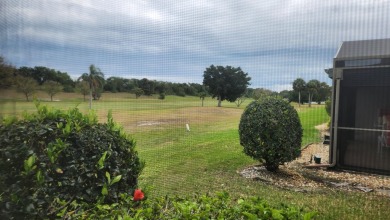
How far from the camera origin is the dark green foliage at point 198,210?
35.5 inches

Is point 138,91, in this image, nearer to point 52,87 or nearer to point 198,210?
point 52,87

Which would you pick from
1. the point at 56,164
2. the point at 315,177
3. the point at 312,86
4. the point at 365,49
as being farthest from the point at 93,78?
the point at 315,177

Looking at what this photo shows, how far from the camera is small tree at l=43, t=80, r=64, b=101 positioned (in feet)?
5.56

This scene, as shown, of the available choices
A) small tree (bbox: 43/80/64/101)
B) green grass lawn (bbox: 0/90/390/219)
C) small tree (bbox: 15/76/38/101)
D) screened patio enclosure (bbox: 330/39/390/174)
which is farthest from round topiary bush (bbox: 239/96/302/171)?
small tree (bbox: 15/76/38/101)

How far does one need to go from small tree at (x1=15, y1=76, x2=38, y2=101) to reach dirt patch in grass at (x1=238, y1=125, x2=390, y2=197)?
224 centimetres

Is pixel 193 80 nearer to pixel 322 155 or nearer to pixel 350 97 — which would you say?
pixel 350 97

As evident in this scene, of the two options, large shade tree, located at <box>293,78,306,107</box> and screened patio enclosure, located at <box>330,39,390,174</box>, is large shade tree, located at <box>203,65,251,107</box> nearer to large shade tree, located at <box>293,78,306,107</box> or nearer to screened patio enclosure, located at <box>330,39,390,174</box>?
large shade tree, located at <box>293,78,306,107</box>

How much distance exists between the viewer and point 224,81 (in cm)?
177

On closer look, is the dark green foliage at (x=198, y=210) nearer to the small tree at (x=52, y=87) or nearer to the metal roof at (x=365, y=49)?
the small tree at (x=52, y=87)

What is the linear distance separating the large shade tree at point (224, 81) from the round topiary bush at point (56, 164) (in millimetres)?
686

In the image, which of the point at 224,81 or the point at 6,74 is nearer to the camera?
the point at 6,74

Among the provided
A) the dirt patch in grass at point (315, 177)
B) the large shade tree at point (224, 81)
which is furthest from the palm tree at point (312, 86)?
the dirt patch in grass at point (315, 177)

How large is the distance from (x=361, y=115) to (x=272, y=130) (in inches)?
33.6

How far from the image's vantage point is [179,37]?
5.47ft
